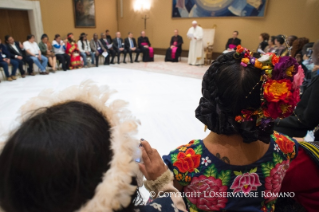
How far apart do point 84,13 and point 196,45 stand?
486 cm

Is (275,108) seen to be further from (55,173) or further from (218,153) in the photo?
(55,173)

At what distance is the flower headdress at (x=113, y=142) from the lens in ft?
1.50

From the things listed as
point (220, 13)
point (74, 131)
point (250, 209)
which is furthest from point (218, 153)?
point (220, 13)

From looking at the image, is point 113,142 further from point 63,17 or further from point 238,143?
point 63,17

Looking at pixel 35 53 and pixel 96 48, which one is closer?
pixel 35 53

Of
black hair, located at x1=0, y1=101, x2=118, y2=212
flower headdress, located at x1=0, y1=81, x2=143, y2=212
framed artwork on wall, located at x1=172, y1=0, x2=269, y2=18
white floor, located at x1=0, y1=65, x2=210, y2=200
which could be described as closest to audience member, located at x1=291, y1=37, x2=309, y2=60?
white floor, located at x1=0, y1=65, x2=210, y2=200

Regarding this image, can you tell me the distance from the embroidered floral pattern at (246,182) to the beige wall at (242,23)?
7.71 metres

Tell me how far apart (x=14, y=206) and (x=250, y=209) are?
2.69 ft

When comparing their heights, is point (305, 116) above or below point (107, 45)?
below

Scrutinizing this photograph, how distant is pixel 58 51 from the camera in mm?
6398

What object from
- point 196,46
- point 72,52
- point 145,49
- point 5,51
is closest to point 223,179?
point 5,51

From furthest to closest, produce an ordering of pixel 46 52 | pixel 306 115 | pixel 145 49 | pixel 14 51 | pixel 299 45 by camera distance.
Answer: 1. pixel 145 49
2. pixel 46 52
3. pixel 14 51
4. pixel 299 45
5. pixel 306 115

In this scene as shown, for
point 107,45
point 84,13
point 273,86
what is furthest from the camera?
point 84,13

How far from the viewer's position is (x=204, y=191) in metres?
0.87
